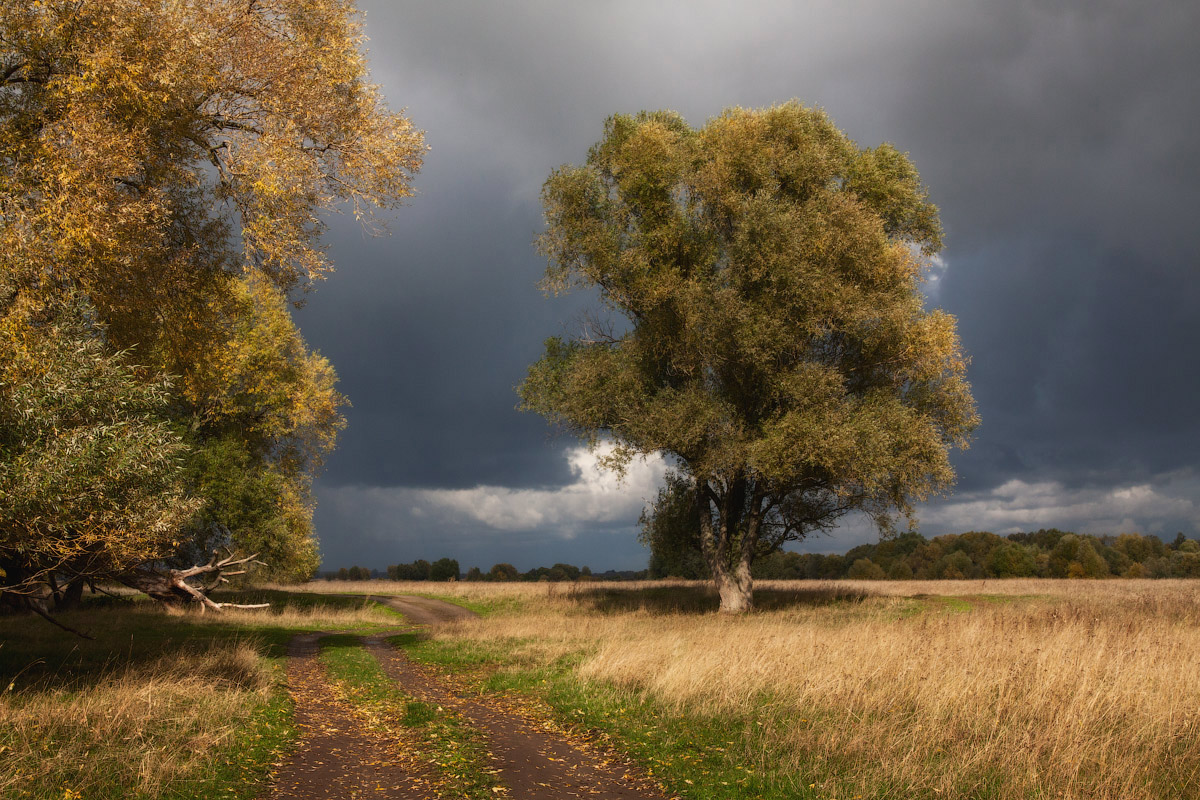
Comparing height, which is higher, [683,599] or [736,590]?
[736,590]

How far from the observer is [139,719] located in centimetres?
902

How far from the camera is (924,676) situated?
34.8 ft

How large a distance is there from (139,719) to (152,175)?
10.8 m

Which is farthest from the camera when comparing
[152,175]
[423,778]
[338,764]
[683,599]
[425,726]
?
[683,599]

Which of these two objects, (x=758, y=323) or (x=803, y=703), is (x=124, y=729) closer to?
(x=803, y=703)

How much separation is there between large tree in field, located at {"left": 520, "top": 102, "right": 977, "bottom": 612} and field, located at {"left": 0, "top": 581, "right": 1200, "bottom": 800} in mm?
6386

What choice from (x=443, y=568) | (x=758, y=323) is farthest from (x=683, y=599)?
(x=443, y=568)

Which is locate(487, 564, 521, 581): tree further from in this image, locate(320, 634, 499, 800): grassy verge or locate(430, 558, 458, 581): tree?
locate(320, 634, 499, 800): grassy verge

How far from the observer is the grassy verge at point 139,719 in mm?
7344

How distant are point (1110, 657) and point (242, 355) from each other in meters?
31.7

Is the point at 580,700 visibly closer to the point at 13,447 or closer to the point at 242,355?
the point at 13,447

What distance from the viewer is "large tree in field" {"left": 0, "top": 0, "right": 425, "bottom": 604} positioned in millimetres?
10719

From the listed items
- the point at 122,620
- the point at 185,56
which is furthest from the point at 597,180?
the point at 122,620

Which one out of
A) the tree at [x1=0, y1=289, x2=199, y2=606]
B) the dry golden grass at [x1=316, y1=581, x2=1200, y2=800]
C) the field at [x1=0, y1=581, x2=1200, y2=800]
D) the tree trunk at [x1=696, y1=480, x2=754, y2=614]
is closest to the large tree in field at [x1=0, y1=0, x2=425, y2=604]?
the tree at [x1=0, y1=289, x2=199, y2=606]
